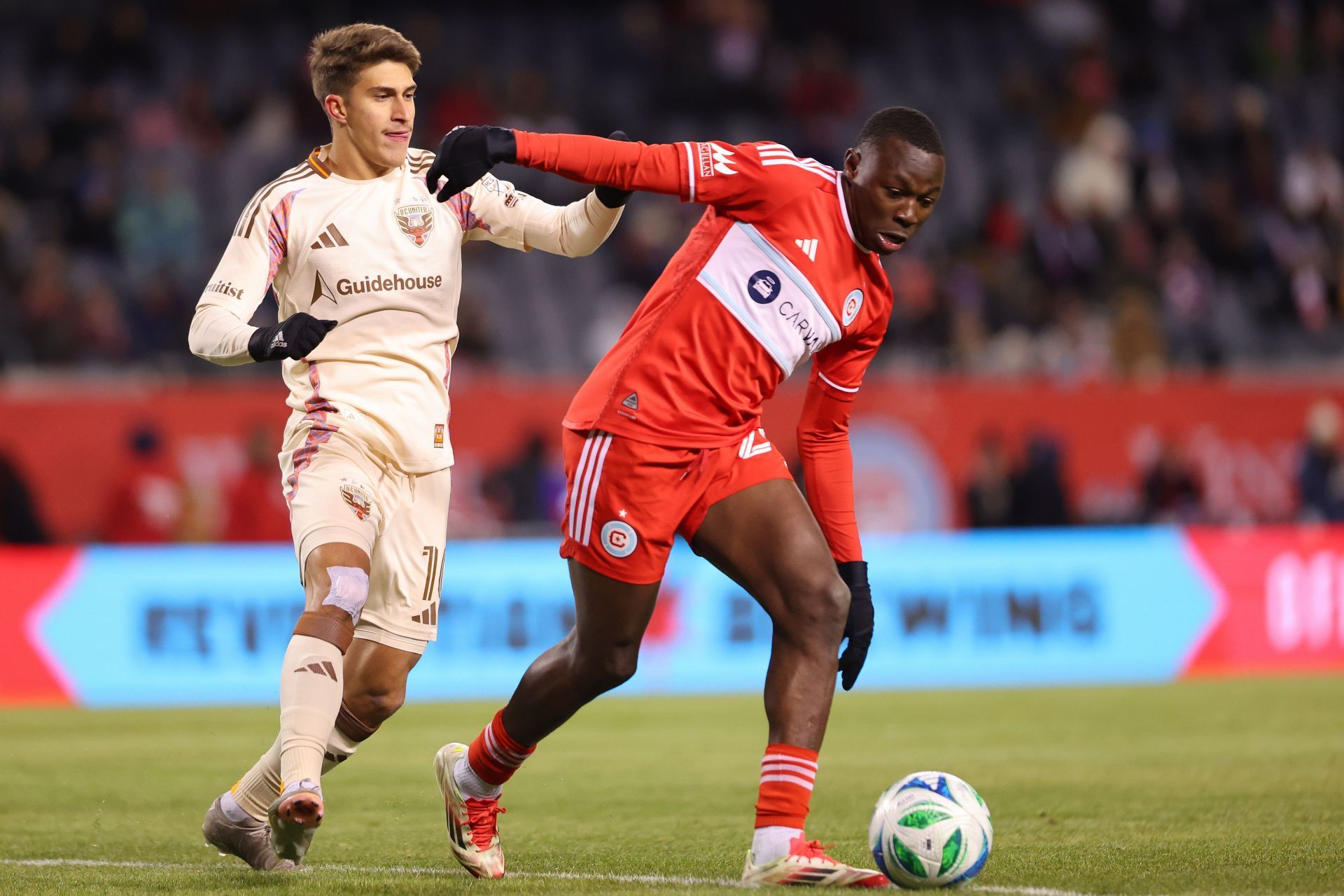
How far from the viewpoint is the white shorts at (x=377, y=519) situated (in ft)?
17.3

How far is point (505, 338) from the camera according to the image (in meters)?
16.3

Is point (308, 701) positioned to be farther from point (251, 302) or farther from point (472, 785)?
point (251, 302)

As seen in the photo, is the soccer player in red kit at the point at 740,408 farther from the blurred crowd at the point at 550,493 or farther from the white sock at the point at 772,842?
the blurred crowd at the point at 550,493

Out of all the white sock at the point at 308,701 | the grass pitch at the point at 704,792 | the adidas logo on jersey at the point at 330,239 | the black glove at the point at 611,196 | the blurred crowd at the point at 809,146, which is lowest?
the grass pitch at the point at 704,792

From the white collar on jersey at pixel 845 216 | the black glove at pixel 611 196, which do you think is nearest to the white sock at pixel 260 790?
the black glove at pixel 611 196

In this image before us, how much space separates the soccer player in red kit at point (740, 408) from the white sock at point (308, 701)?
660 mm

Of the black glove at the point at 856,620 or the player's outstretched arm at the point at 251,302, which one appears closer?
the player's outstretched arm at the point at 251,302

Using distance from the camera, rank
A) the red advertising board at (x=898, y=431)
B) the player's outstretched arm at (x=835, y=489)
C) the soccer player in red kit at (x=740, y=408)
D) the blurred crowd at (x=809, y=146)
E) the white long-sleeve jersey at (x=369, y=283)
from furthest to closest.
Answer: the blurred crowd at (x=809, y=146)
the red advertising board at (x=898, y=431)
the player's outstretched arm at (x=835, y=489)
the white long-sleeve jersey at (x=369, y=283)
the soccer player in red kit at (x=740, y=408)

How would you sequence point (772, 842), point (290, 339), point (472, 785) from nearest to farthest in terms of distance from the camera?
point (290, 339), point (772, 842), point (472, 785)

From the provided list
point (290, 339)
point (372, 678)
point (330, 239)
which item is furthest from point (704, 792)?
point (290, 339)

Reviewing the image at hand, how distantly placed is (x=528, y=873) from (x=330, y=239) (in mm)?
2047

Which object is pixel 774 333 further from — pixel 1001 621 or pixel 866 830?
pixel 1001 621

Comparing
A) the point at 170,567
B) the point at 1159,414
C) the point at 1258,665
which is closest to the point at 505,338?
the point at 170,567

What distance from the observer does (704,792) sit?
762 cm
